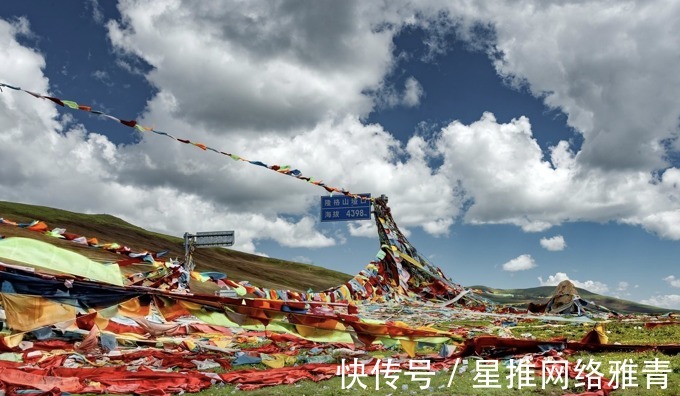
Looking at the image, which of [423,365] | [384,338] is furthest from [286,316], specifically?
[423,365]

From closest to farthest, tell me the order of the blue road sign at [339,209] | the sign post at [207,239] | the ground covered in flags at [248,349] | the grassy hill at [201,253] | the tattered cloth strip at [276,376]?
the ground covered in flags at [248,349] < the tattered cloth strip at [276,376] < the sign post at [207,239] < the blue road sign at [339,209] < the grassy hill at [201,253]

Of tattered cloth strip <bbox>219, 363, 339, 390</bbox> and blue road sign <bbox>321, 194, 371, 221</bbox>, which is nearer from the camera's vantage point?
tattered cloth strip <bbox>219, 363, 339, 390</bbox>

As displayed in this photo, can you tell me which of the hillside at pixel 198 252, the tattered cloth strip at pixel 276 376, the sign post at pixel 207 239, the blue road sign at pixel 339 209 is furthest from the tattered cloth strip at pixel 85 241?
the hillside at pixel 198 252

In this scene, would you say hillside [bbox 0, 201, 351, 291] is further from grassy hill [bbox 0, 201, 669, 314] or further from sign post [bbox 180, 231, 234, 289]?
sign post [bbox 180, 231, 234, 289]

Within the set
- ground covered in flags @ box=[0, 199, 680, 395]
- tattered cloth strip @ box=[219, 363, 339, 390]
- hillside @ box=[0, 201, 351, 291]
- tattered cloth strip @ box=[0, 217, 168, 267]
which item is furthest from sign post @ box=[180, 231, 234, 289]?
hillside @ box=[0, 201, 351, 291]

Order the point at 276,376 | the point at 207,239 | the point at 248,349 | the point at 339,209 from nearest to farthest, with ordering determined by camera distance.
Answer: the point at 276,376
the point at 248,349
the point at 207,239
the point at 339,209

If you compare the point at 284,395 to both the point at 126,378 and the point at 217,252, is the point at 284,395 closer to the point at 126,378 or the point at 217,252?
the point at 126,378

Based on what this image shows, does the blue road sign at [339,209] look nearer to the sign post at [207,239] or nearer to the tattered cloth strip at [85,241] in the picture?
the sign post at [207,239]

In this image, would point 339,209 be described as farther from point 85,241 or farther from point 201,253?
point 201,253

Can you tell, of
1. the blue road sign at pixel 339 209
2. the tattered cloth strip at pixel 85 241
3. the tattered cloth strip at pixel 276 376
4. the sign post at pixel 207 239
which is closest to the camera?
the tattered cloth strip at pixel 276 376

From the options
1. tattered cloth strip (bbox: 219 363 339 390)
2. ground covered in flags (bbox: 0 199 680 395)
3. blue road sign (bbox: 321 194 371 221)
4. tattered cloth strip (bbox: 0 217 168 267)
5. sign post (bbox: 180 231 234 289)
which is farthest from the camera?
blue road sign (bbox: 321 194 371 221)

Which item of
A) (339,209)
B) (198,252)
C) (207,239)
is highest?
(198,252)

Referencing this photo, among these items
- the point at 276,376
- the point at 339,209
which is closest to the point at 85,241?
the point at 276,376

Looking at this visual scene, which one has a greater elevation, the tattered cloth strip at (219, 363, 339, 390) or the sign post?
the sign post
